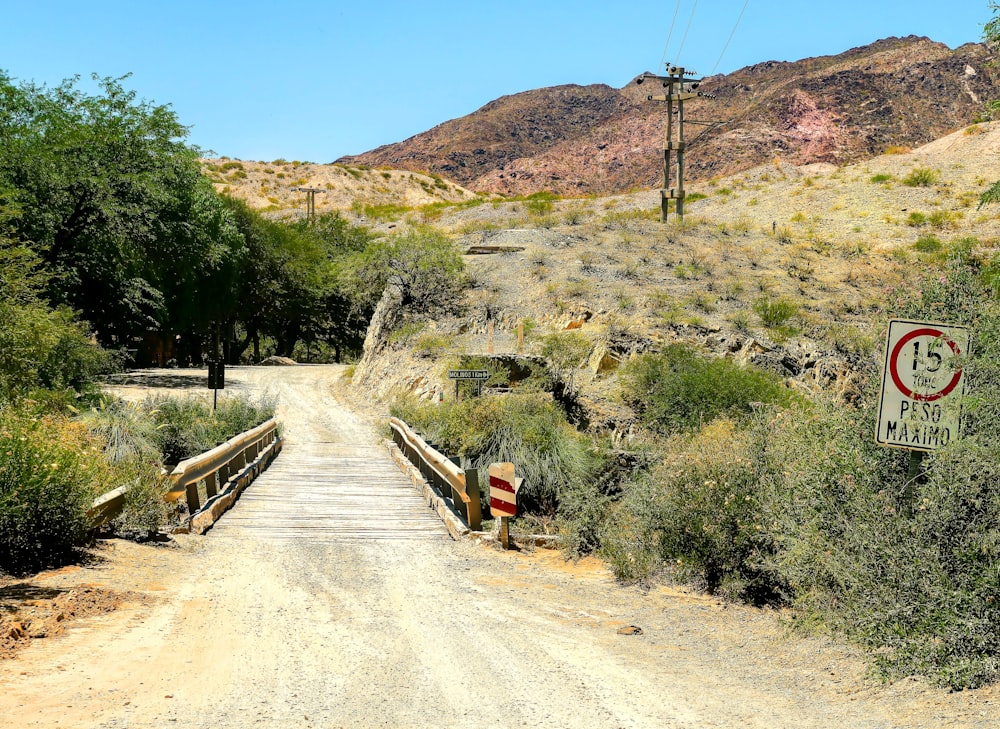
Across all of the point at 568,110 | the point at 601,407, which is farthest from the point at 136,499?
the point at 568,110

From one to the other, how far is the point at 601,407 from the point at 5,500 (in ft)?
60.2

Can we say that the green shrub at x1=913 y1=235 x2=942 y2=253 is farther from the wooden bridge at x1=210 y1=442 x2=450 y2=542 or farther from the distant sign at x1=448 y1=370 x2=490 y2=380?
the wooden bridge at x1=210 y1=442 x2=450 y2=542

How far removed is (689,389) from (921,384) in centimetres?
1597

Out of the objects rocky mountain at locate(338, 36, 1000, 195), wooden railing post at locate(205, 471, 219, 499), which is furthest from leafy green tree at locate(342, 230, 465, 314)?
rocky mountain at locate(338, 36, 1000, 195)

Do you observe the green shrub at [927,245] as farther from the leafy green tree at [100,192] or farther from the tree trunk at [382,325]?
the leafy green tree at [100,192]

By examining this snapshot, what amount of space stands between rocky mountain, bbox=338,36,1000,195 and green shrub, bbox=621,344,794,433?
61612mm

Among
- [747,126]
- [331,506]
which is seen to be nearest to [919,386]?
[331,506]

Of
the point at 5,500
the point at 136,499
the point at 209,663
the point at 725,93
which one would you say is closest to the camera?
the point at 209,663

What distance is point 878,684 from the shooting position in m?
6.62

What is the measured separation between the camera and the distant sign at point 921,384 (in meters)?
7.08

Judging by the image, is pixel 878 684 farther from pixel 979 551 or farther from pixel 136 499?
pixel 136 499

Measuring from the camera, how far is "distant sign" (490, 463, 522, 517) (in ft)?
44.4

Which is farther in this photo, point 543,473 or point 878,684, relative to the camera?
point 543,473

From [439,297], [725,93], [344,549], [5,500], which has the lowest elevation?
[344,549]
